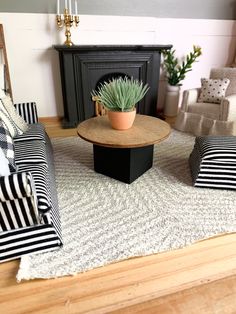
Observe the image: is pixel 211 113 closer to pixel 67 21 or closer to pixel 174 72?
pixel 174 72

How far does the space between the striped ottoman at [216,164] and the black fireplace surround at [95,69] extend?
6.17ft

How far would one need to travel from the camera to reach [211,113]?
295 centimetres

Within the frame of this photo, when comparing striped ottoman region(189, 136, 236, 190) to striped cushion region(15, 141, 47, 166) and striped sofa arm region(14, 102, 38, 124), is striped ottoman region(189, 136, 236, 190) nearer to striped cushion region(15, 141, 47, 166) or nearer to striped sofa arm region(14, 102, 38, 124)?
striped cushion region(15, 141, 47, 166)

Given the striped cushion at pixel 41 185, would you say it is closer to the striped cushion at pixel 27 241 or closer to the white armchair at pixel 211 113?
the striped cushion at pixel 27 241

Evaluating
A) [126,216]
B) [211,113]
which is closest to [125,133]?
[126,216]

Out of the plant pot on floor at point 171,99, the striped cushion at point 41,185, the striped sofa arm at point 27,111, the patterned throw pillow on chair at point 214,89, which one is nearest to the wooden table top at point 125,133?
the striped cushion at point 41,185

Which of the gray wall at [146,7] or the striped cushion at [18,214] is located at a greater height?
the gray wall at [146,7]

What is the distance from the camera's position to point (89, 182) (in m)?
2.12

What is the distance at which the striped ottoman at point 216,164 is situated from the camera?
1.87 meters

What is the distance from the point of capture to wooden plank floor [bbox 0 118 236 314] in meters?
1.16

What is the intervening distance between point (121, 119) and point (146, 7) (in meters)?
2.27

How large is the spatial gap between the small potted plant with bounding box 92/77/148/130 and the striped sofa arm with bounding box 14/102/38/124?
863 mm

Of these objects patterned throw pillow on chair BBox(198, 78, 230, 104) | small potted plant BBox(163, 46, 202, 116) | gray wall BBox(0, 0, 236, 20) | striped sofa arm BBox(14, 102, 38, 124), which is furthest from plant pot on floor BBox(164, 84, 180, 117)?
striped sofa arm BBox(14, 102, 38, 124)

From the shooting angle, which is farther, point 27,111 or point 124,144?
point 27,111
